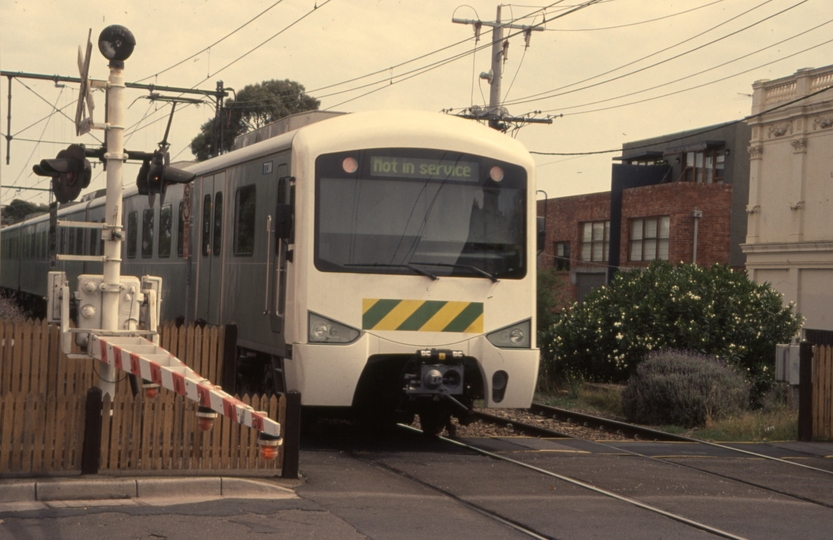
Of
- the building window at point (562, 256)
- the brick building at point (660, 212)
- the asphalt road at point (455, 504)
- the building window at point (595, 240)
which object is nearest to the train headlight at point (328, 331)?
the asphalt road at point (455, 504)

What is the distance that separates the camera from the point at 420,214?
38.7 feet

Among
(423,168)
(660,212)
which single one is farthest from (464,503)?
(660,212)

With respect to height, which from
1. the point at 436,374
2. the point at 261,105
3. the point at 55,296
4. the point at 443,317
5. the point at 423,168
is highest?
the point at 261,105

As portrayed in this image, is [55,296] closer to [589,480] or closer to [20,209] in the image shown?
[589,480]

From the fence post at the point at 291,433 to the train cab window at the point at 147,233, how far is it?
10.2 metres

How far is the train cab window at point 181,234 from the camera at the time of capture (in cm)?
1683

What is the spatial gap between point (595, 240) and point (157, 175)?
38489 mm

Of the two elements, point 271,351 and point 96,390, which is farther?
point 271,351

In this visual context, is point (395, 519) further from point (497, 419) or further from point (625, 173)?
point (625, 173)

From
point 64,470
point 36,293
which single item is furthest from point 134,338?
point 36,293

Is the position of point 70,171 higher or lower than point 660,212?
lower

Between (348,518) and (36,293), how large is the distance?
30154mm

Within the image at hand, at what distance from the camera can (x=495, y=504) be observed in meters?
8.94

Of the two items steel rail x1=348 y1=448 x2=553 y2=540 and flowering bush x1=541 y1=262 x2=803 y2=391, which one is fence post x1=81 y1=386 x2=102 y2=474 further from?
flowering bush x1=541 y1=262 x2=803 y2=391
